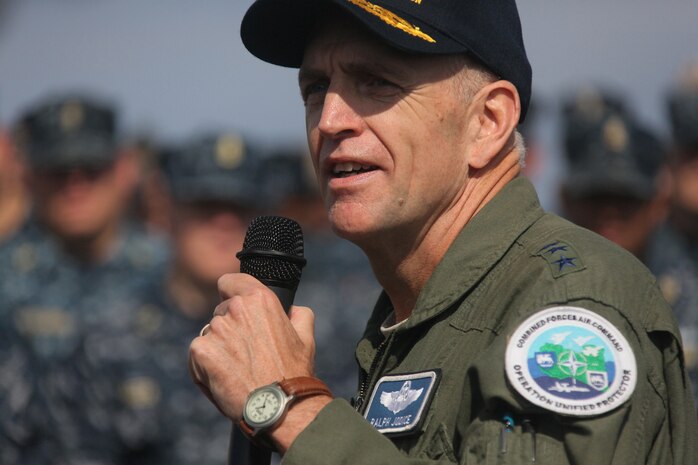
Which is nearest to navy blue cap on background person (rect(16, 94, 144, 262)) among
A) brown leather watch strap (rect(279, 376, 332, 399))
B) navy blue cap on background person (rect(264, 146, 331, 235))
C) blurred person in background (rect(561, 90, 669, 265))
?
navy blue cap on background person (rect(264, 146, 331, 235))

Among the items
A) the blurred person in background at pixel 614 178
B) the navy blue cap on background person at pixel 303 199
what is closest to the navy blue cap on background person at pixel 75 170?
the navy blue cap on background person at pixel 303 199

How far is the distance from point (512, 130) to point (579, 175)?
246 inches

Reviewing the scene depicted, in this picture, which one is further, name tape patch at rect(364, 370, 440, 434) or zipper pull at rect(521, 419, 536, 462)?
name tape patch at rect(364, 370, 440, 434)

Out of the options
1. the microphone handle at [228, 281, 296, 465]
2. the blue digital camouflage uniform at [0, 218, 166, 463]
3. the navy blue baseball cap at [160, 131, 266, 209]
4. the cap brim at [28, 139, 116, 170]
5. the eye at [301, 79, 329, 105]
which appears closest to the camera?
the microphone handle at [228, 281, 296, 465]

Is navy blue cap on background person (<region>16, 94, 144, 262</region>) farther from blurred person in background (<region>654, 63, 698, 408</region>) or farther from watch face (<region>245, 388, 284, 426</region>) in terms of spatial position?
watch face (<region>245, 388, 284, 426</region>)

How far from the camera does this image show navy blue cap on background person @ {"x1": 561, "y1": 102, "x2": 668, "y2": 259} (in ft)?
31.5

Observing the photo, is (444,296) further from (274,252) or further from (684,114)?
(684,114)

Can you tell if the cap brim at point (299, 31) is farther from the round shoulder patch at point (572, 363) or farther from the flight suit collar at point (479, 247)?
the round shoulder patch at point (572, 363)

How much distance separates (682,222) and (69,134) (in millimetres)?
5037

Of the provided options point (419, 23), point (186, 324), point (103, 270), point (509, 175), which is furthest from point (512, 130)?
point (103, 270)

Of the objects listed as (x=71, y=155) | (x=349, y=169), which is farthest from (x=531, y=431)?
(x=71, y=155)

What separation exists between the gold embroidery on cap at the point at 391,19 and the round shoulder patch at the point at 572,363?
2.92 ft

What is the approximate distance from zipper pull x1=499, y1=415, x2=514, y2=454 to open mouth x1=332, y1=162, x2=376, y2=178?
0.96 metres

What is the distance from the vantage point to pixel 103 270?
12.3 metres
